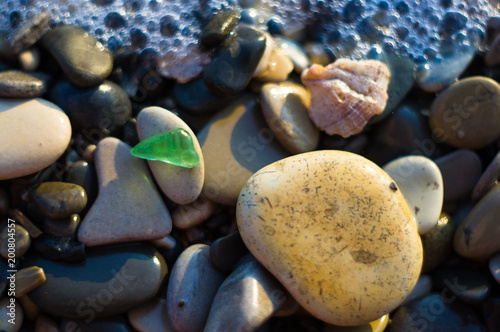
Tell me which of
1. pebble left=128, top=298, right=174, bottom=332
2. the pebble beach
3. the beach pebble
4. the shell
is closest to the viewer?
the pebble beach

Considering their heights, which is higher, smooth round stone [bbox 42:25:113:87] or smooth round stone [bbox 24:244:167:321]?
smooth round stone [bbox 42:25:113:87]

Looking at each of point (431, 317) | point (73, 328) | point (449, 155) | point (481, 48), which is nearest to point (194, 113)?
point (73, 328)

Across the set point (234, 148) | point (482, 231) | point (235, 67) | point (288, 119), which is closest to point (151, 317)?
point (234, 148)

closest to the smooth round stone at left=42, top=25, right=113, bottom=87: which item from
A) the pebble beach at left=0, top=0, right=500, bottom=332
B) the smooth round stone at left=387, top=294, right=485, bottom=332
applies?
the pebble beach at left=0, top=0, right=500, bottom=332

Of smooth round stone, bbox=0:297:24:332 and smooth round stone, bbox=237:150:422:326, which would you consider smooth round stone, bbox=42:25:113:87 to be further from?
smooth round stone, bbox=0:297:24:332

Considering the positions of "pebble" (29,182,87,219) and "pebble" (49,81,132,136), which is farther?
"pebble" (49,81,132,136)

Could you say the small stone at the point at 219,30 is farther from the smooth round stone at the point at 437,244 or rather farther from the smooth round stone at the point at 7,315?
the smooth round stone at the point at 7,315

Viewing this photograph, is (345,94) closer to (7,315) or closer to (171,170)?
(171,170)
